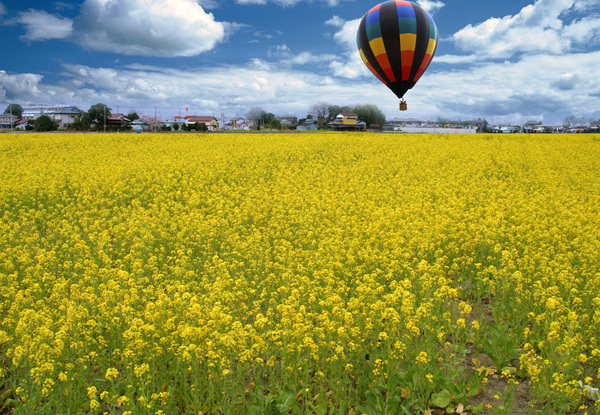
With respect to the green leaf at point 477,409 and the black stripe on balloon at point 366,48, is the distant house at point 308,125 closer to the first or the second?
the black stripe on balloon at point 366,48

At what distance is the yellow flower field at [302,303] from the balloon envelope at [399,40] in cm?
623

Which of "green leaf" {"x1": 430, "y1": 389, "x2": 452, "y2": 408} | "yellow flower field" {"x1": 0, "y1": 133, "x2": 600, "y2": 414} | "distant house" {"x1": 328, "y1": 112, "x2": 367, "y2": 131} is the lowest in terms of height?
"green leaf" {"x1": 430, "y1": 389, "x2": 452, "y2": 408}

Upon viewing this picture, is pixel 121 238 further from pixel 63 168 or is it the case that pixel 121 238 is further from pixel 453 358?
pixel 63 168

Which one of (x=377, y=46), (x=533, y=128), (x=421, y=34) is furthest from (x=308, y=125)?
(x=421, y=34)

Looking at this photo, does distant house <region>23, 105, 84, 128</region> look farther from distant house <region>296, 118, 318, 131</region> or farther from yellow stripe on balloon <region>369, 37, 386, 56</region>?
yellow stripe on balloon <region>369, 37, 386, 56</region>

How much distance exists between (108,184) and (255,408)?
41.5 feet

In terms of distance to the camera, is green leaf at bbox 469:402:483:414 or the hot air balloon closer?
green leaf at bbox 469:402:483:414

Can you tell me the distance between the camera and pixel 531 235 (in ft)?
29.4

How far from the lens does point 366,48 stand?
18562mm

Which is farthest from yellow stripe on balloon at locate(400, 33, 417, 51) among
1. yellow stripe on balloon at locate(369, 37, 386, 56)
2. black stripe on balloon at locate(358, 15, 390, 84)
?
black stripe on balloon at locate(358, 15, 390, 84)

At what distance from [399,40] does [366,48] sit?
1711mm

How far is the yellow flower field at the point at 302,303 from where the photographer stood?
447 cm

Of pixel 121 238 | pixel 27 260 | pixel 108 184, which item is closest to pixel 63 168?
pixel 108 184

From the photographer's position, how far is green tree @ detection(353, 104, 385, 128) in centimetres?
9506
